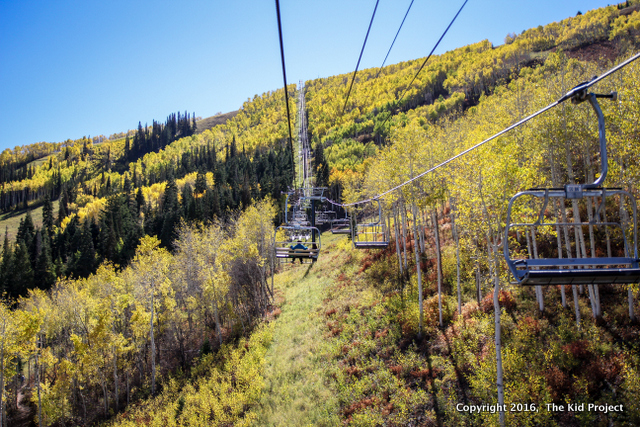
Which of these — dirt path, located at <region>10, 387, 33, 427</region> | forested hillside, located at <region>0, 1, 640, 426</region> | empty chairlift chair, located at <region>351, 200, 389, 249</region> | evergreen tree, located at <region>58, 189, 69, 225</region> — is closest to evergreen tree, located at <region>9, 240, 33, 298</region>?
forested hillside, located at <region>0, 1, 640, 426</region>

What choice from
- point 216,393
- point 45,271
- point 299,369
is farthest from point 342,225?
point 45,271

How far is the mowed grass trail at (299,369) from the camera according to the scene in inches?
641

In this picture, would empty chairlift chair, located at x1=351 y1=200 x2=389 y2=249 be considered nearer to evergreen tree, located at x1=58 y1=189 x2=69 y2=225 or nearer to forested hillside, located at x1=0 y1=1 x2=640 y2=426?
forested hillside, located at x1=0 y1=1 x2=640 y2=426

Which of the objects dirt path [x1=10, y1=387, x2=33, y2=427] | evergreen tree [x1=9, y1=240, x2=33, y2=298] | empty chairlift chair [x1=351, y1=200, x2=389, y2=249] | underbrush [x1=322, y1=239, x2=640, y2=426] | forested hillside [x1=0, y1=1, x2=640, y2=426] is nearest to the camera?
underbrush [x1=322, y1=239, x2=640, y2=426]

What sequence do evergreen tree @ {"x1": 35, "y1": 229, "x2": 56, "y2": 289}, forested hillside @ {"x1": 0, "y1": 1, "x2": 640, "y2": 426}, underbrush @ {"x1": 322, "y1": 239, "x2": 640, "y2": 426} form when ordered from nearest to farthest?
underbrush @ {"x1": 322, "y1": 239, "x2": 640, "y2": 426} → forested hillside @ {"x1": 0, "y1": 1, "x2": 640, "y2": 426} → evergreen tree @ {"x1": 35, "y1": 229, "x2": 56, "y2": 289}

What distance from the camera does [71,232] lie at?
253 feet

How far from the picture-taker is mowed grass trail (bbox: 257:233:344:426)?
53.4 feet

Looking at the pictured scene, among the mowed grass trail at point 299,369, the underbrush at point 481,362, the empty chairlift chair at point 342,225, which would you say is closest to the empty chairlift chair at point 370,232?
the empty chairlift chair at point 342,225

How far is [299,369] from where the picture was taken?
65.0 feet

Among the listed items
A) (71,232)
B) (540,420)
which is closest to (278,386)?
(540,420)

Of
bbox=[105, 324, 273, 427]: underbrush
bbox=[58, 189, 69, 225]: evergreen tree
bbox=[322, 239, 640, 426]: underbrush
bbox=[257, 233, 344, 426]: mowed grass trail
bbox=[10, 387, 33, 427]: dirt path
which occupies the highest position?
bbox=[58, 189, 69, 225]: evergreen tree

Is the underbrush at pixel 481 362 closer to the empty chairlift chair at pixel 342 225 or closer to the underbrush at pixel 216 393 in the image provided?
the underbrush at pixel 216 393

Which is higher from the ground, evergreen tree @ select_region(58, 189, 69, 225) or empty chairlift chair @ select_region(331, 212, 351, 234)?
evergreen tree @ select_region(58, 189, 69, 225)

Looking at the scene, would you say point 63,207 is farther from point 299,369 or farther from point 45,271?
point 299,369
